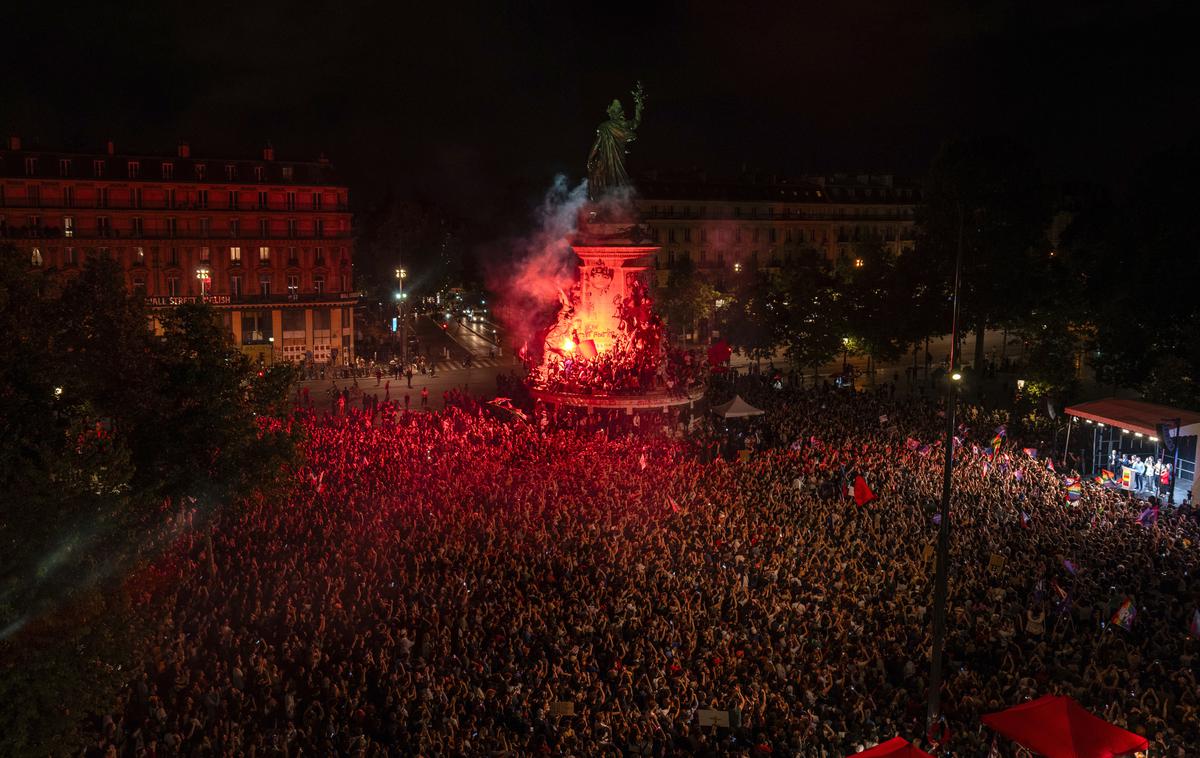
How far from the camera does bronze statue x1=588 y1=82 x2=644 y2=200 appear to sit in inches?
1342

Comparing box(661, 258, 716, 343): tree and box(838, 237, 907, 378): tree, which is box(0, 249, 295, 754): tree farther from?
box(661, 258, 716, 343): tree

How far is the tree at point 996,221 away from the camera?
43.4m

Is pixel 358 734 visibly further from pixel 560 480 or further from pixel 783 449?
pixel 783 449

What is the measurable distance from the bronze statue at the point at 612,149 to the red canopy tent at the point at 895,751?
2490 centimetres

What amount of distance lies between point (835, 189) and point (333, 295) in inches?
1725

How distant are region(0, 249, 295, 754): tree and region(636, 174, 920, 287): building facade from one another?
4863cm

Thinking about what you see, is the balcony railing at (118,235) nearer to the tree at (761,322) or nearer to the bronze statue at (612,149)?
the tree at (761,322)

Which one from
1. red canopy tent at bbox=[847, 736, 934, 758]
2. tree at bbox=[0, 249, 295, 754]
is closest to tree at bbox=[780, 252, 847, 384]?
tree at bbox=[0, 249, 295, 754]

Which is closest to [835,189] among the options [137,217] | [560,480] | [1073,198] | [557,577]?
[1073,198]

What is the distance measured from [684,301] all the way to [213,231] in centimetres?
2734

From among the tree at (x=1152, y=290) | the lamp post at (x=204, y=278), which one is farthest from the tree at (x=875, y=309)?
the lamp post at (x=204, y=278)

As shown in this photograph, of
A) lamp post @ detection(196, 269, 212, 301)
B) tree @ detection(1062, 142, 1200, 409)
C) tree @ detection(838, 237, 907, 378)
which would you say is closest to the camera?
tree @ detection(1062, 142, 1200, 409)

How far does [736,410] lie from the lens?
31844 mm

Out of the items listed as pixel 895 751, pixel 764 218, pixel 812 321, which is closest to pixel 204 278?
pixel 812 321
